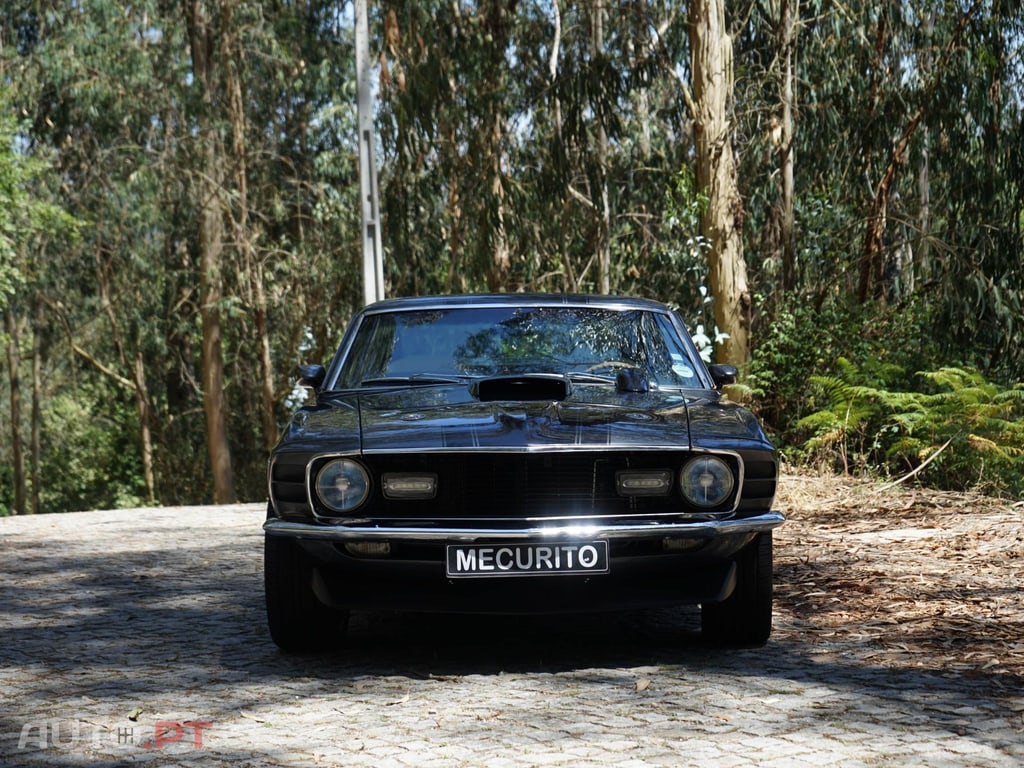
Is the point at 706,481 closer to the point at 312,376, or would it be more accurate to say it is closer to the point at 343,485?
the point at 343,485

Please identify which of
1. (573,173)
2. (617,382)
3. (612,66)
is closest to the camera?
(617,382)

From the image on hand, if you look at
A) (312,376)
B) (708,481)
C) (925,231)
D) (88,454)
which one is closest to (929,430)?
(925,231)

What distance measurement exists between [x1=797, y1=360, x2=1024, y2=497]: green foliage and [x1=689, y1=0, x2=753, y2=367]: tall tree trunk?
172 centimetres

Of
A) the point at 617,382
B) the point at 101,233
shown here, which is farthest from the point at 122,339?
the point at 617,382

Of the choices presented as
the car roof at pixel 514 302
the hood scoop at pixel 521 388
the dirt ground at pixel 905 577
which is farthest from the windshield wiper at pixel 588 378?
the dirt ground at pixel 905 577

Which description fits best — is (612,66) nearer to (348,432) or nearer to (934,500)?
(934,500)

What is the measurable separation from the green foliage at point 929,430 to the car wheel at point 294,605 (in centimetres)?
676

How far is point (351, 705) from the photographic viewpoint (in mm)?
4688

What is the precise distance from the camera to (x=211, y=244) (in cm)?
2645

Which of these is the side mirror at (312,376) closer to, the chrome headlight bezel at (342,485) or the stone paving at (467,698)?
the stone paving at (467,698)

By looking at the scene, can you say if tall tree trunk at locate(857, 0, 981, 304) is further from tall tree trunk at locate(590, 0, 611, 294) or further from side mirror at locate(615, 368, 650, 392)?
side mirror at locate(615, 368, 650, 392)

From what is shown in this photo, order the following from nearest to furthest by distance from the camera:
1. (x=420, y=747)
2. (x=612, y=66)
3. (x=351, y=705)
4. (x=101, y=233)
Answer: (x=420, y=747), (x=351, y=705), (x=612, y=66), (x=101, y=233)

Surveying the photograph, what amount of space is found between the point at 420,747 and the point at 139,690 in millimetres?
1402

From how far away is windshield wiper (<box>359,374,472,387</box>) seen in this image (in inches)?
232
